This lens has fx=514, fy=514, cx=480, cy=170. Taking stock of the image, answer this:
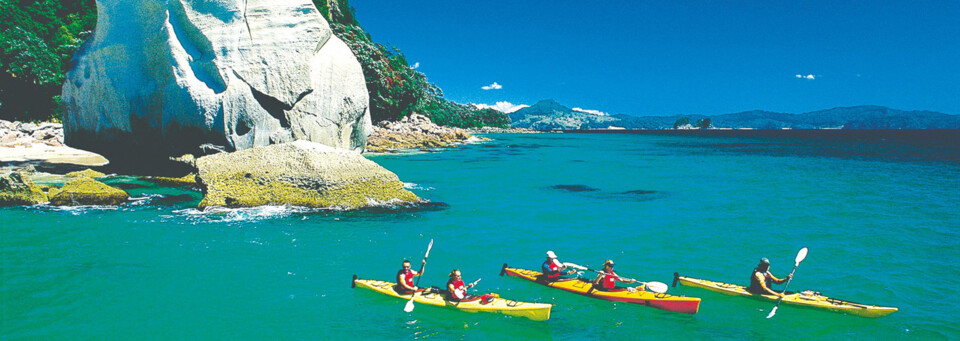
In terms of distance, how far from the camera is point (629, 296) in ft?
37.5

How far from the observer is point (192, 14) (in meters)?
23.7

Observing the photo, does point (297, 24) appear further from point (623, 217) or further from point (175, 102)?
point (623, 217)

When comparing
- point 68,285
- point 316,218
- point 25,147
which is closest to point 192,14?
point 316,218

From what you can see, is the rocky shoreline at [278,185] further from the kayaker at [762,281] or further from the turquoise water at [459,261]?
the kayaker at [762,281]

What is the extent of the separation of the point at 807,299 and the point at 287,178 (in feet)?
55.3

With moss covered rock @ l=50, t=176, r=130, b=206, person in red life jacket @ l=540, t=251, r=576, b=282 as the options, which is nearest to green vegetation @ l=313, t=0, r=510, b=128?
moss covered rock @ l=50, t=176, r=130, b=206

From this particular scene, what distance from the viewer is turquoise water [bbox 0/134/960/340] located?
33.4 ft

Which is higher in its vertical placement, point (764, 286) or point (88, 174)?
point (88, 174)

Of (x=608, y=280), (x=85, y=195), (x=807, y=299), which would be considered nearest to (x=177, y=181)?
(x=85, y=195)

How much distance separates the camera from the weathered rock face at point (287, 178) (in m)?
19.0

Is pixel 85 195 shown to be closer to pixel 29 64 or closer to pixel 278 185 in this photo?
pixel 278 185

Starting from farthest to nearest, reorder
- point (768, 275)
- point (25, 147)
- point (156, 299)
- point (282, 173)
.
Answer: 1. point (25, 147)
2. point (282, 173)
3. point (768, 275)
4. point (156, 299)

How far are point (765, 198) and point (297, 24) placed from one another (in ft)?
83.1

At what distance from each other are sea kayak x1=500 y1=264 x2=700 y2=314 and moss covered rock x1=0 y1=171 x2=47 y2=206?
19258 mm
